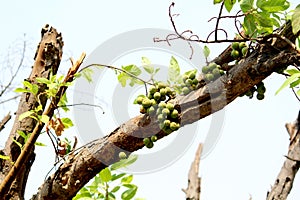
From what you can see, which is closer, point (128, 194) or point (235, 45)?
point (235, 45)

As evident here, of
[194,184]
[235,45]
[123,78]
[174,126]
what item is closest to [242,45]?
[235,45]

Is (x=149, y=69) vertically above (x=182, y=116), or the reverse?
(x=149, y=69)

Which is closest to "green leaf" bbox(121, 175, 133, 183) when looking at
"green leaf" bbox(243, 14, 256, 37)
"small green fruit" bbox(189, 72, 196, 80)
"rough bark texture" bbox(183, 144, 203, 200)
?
"small green fruit" bbox(189, 72, 196, 80)

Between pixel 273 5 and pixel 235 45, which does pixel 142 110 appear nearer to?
pixel 235 45

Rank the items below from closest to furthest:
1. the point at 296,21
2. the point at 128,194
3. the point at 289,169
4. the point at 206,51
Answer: the point at 296,21, the point at 206,51, the point at 128,194, the point at 289,169

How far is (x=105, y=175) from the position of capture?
67.4 inches

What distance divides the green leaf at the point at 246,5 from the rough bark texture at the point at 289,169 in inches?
66.1

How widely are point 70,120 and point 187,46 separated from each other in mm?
563

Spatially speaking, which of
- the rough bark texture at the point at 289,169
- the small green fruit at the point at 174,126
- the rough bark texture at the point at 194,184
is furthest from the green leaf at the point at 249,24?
the rough bark texture at the point at 194,184

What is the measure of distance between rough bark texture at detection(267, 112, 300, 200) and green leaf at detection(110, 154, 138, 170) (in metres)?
1.45

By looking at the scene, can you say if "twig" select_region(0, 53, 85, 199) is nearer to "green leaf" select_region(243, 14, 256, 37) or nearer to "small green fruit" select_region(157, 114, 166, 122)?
"small green fruit" select_region(157, 114, 166, 122)

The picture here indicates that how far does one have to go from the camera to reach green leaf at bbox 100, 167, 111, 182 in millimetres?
1701

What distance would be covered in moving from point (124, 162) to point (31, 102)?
0.54m

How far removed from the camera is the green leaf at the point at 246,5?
1303mm
